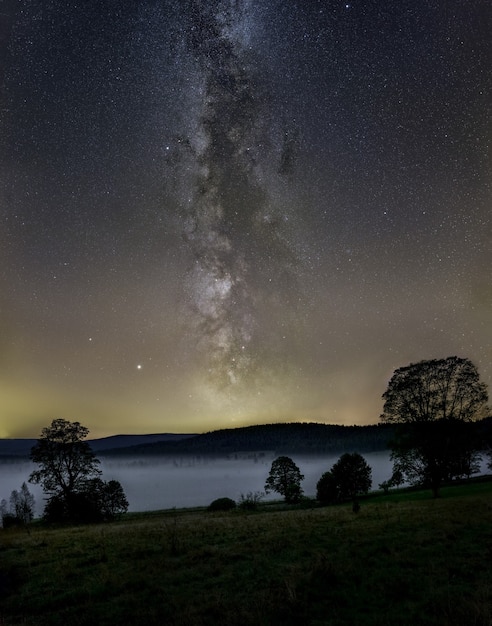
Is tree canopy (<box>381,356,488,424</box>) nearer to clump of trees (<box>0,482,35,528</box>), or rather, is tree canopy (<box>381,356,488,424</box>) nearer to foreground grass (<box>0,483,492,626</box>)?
foreground grass (<box>0,483,492,626</box>)

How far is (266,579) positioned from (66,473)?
131 feet

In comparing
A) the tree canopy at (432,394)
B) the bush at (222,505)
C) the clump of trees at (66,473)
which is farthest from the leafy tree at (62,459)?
the tree canopy at (432,394)

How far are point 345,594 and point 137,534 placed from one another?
15.1 m

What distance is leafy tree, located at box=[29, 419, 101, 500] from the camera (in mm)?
42469

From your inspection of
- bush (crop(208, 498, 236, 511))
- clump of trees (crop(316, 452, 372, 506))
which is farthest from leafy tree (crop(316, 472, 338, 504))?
bush (crop(208, 498, 236, 511))

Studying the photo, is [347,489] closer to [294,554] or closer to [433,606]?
[294,554]

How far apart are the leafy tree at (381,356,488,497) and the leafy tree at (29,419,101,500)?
3101 centimetres

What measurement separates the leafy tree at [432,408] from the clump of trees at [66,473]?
30927 mm

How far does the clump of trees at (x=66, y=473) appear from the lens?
140ft

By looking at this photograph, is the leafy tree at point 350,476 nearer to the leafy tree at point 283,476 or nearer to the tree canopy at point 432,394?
the leafy tree at point 283,476

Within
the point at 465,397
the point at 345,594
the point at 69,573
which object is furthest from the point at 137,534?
the point at 465,397

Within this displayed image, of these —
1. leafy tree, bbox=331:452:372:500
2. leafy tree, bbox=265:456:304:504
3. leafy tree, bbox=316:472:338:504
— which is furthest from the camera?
leafy tree, bbox=265:456:304:504

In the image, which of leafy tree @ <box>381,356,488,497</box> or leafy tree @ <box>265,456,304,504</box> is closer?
leafy tree @ <box>381,356,488,497</box>

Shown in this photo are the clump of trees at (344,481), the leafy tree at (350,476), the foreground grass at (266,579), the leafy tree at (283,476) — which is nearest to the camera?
the foreground grass at (266,579)
